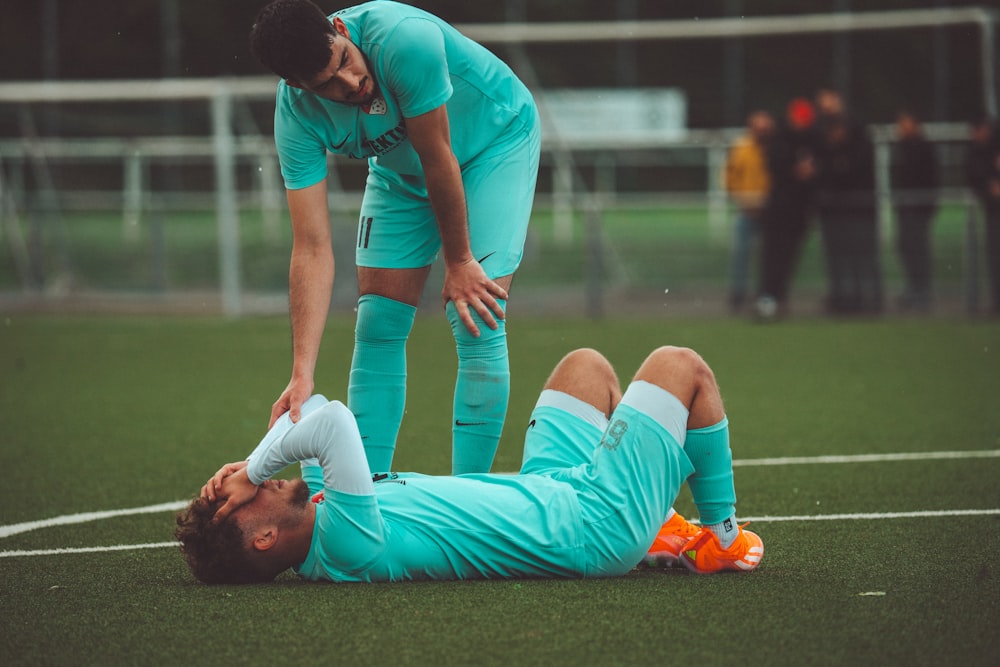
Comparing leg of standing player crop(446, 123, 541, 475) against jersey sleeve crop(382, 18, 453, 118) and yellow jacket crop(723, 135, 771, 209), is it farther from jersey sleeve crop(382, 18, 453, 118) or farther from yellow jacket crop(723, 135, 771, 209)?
yellow jacket crop(723, 135, 771, 209)

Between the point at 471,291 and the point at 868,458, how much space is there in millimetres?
2765

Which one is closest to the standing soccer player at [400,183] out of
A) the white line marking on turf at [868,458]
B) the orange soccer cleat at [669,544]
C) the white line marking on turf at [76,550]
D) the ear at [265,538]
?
the ear at [265,538]

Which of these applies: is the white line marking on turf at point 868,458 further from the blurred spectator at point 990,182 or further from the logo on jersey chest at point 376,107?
the blurred spectator at point 990,182

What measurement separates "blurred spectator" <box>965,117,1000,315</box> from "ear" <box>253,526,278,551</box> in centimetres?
1166

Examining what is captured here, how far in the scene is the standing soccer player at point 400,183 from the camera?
4121 millimetres

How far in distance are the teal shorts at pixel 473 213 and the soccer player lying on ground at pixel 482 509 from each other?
78cm

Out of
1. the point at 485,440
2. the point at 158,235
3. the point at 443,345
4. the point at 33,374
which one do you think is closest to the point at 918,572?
the point at 485,440

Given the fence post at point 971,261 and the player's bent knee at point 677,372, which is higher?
the player's bent knee at point 677,372

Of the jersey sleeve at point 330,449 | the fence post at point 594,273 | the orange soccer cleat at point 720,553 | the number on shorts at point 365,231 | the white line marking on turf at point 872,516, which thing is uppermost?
the number on shorts at point 365,231

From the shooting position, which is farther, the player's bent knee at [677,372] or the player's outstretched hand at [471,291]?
the player's outstretched hand at [471,291]

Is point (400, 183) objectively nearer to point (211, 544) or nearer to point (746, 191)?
point (211, 544)

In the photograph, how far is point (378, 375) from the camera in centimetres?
488

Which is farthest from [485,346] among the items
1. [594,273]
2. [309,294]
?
[594,273]

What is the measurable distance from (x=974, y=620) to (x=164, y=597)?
2152 mm
